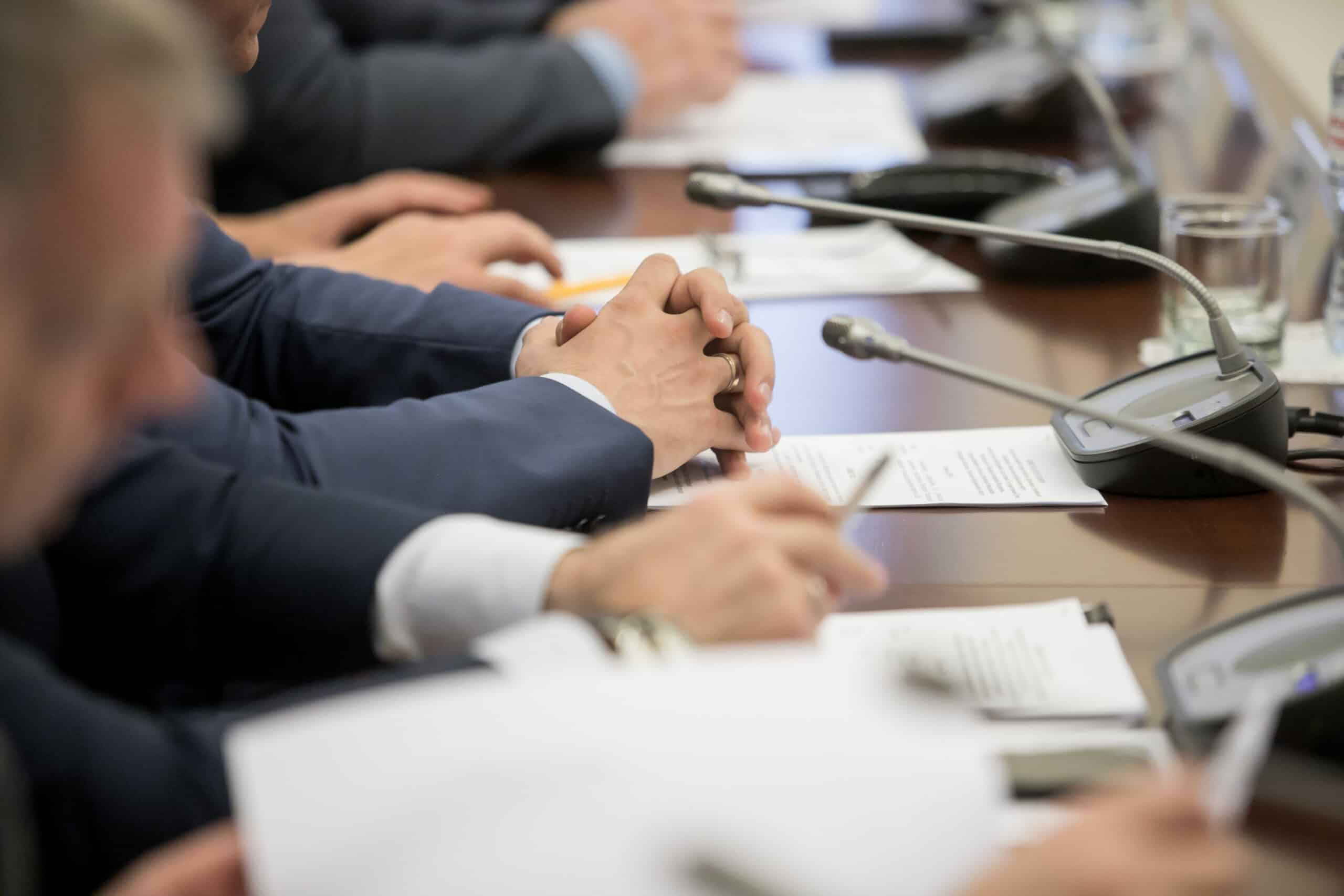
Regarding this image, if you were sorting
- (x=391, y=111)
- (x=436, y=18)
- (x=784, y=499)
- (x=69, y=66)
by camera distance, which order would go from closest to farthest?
(x=69, y=66) < (x=784, y=499) < (x=391, y=111) < (x=436, y=18)

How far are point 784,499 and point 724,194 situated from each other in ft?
1.49

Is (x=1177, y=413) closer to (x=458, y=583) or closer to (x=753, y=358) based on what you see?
(x=753, y=358)

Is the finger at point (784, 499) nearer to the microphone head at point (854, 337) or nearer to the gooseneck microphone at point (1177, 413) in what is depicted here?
the microphone head at point (854, 337)

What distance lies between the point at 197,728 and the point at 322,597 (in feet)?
0.48

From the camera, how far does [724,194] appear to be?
112 cm

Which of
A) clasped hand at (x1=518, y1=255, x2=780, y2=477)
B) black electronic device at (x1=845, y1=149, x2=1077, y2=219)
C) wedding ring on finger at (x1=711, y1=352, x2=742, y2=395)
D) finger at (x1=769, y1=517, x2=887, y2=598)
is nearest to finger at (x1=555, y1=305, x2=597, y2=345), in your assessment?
clasped hand at (x1=518, y1=255, x2=780, y2=477)

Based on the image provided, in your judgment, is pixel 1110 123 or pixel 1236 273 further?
pixel 1110 123

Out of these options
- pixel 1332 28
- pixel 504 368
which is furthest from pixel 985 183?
pixel 1332 28

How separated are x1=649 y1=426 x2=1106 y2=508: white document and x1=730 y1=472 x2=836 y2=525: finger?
0.25 m

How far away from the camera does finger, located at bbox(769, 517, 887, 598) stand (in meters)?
0.70

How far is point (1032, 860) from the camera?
502 millimetres

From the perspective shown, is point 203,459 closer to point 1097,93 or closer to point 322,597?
point 322,597

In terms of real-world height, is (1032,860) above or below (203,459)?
above

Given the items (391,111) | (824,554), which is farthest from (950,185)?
(824,554)
